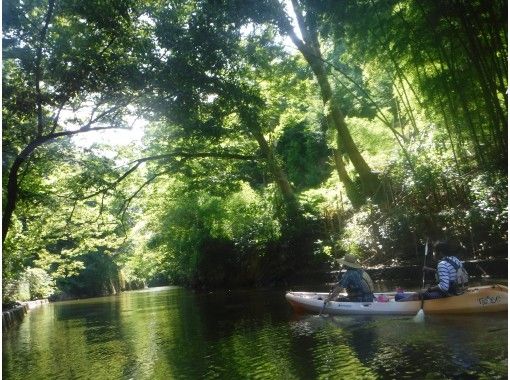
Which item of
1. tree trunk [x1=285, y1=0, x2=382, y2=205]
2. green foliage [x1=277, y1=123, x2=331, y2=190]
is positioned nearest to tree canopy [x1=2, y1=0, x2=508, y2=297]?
tree trunk [x1=285, y1=0, x2=382, y2=205]

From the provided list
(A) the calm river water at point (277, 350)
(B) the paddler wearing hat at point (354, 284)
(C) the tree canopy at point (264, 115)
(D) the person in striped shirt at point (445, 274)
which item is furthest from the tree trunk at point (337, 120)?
(D) the person in striped shirt at point (445, 274)

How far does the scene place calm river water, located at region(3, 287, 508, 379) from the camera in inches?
222

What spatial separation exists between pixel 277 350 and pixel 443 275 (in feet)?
10.6

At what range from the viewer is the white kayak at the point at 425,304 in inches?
318

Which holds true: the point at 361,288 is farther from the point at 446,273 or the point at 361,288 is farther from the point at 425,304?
the point at 446,273

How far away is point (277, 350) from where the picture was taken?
283 inches

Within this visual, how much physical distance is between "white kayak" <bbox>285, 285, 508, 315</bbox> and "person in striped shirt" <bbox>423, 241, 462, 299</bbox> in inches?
4.3

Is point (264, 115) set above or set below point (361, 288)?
above

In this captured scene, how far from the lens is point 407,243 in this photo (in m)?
13.7

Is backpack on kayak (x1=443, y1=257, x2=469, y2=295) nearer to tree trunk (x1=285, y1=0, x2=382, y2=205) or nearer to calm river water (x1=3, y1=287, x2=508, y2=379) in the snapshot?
calm river water (x1=3, y1=287, x2=508, y2=379)

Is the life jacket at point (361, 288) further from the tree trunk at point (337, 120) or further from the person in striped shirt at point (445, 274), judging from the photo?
the tree trunk at point (337, 120)

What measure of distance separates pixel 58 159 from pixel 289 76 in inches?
295

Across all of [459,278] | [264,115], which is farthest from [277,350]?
[264,115]

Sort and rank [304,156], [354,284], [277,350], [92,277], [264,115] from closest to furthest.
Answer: [277,350] < [354,284] < [264,115] < [304,156] < [92,277]
